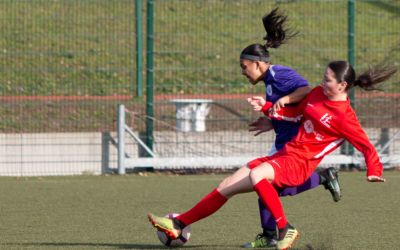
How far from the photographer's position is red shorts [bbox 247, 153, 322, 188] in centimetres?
713

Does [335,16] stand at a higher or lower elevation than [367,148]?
higher

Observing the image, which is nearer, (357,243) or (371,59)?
(357,243)

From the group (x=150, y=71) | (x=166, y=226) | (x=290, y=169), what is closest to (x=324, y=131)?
(x=290, y=169)

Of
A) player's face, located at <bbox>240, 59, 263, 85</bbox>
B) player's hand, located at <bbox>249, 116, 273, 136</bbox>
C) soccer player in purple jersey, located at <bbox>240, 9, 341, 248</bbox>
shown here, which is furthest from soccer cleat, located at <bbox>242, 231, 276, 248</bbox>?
player's face, located at <bbox>240, 59, 263, 85</bbox>

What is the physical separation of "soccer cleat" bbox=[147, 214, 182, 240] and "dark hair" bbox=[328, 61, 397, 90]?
60.8 inches

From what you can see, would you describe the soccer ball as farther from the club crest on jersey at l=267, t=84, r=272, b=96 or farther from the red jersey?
the club crest on jersey at l=267, t=84, r=272, b=96

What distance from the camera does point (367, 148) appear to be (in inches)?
280

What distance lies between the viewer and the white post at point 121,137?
13.9m

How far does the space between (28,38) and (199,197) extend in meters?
4.99

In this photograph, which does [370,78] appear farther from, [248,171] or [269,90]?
[248,171]

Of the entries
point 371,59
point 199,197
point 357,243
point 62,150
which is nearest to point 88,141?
point 62,150

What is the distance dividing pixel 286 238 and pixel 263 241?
27.0 inches

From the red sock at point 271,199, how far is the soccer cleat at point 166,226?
2.47ft

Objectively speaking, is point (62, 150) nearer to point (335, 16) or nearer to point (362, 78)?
point (335, 16)
